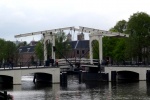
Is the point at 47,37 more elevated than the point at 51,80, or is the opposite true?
the point at 47,37

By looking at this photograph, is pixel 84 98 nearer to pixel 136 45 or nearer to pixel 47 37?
pixel 47 37

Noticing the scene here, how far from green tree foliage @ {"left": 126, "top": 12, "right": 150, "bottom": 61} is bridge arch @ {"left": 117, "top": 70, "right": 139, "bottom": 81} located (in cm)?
639

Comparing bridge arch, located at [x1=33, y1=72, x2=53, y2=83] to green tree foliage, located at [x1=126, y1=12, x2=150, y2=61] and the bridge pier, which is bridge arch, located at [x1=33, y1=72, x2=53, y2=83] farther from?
green tree foliage, located at [x1=126, y1=12, x2=150, y2=61]

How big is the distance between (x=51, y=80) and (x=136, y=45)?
18507 millimetres

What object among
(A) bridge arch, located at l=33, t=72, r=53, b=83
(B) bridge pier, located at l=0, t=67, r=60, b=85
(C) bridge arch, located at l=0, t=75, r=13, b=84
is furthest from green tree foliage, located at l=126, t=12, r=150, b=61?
(C) bridge arch, located at l=0, t=75, r=13, b=84

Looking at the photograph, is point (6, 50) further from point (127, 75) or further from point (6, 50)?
point (127, 75)

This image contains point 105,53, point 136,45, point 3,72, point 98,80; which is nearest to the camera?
point 3,72

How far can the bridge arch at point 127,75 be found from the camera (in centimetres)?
5797

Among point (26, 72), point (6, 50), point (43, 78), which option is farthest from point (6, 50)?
point (26, 72)

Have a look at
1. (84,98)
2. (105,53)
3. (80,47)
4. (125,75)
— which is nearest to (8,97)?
(84,98)

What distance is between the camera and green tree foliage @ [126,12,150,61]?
65.4 m

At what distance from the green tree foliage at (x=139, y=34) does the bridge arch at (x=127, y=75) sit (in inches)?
252

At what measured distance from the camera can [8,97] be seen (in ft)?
89.3

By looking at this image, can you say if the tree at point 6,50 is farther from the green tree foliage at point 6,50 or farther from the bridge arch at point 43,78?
the bridge arch at point 43,78
